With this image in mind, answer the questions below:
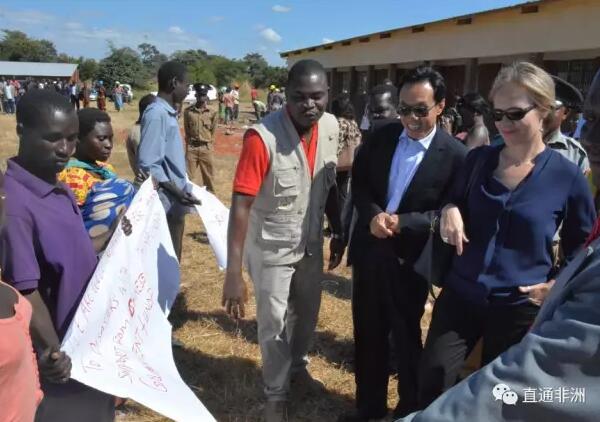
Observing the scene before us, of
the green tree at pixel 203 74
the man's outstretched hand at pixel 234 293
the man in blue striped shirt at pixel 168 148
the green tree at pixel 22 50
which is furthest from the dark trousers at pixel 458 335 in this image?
the green tree at pixel 22 50

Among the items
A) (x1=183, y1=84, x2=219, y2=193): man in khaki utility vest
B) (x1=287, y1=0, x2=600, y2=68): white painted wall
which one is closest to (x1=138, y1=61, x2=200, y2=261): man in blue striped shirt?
(x1=183, y1=84, x2=219, y2=193): man in khaki utility vest

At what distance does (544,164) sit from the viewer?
2.10 metres

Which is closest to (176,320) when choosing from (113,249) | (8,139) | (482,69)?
(113,249)

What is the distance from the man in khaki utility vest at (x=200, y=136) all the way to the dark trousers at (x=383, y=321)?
6293mm

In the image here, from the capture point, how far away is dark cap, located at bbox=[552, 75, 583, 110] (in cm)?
285

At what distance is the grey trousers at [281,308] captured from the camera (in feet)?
9.55

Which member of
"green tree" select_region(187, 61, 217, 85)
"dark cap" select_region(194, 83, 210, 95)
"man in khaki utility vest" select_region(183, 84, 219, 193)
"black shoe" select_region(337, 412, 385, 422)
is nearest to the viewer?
"black shoe" select_region(337, 412, 385, 422)

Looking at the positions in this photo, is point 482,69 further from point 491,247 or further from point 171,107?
point 491,247

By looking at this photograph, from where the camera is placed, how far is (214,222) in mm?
3949

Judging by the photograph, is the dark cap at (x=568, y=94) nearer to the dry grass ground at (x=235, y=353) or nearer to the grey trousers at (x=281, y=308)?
the grey trousers at (x=281, y=308)

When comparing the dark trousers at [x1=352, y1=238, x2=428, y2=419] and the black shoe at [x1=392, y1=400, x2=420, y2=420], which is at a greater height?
the dark trousers at [x1=352, y1=238, x2=428, y2=419]

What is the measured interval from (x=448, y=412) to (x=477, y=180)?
1.43 metres

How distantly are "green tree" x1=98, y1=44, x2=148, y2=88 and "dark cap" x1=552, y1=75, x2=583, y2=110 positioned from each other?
190 ft

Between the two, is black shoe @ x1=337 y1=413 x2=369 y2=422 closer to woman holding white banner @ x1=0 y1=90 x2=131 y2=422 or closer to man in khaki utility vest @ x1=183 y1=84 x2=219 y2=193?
woman holding white banner @ x1=0 y1=90 x2=131 y2=422
